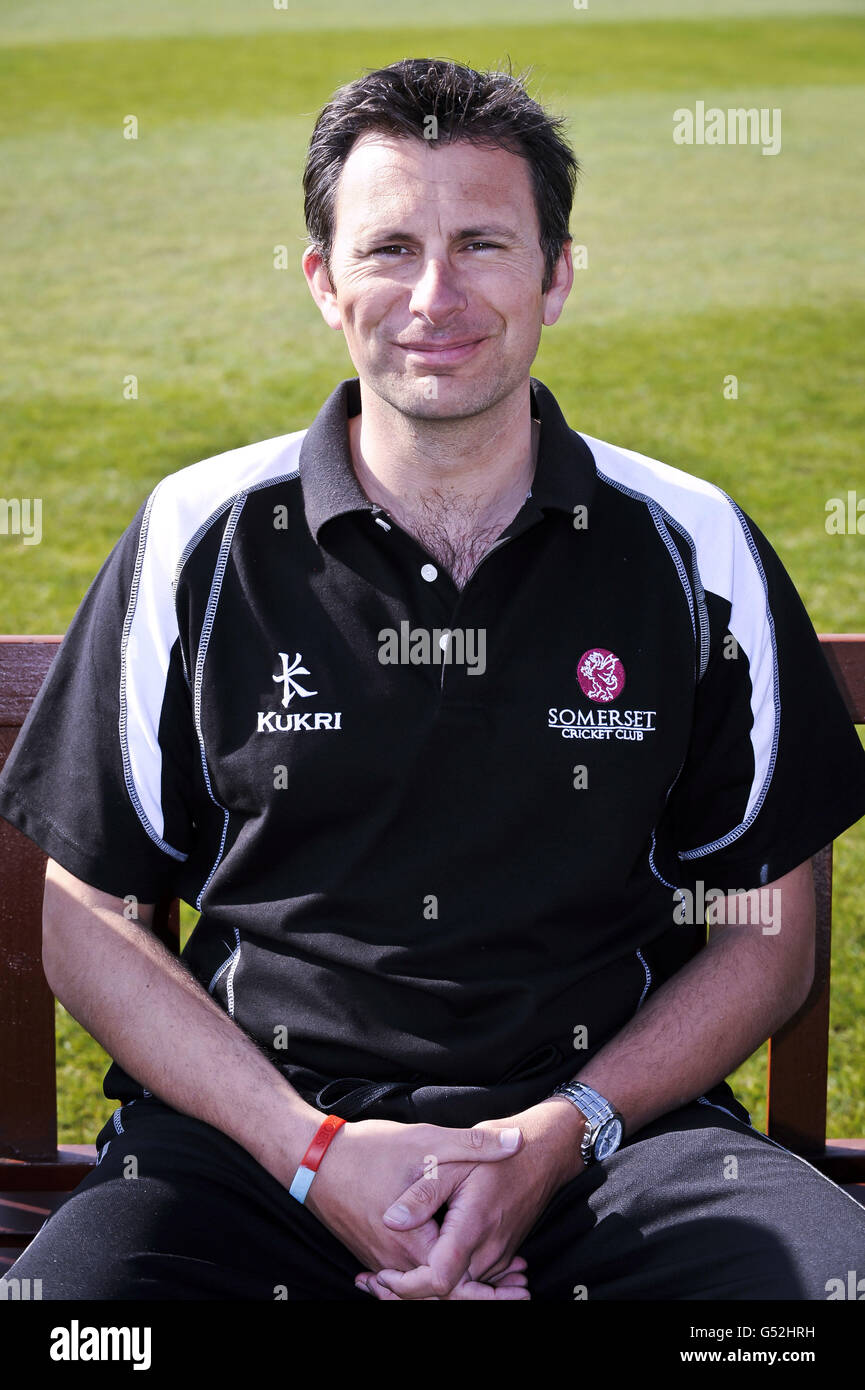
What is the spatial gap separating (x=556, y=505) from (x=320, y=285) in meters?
0.65

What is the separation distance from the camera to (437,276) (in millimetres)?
2521

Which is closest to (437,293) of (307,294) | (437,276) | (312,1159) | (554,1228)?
(437,276)

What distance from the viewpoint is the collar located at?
99.7 inches

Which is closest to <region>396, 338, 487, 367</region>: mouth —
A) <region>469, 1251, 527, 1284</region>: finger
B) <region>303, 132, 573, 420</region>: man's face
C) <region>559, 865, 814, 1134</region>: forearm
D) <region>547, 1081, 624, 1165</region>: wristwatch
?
<region>303, 132, 573, 420</region>: man's face

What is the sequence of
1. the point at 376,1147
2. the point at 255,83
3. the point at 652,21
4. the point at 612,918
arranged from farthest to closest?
the point at 652,21 < the point at 255,83 < the point at 612,918 < the point at 376,1147

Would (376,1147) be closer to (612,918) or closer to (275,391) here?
(612,918)

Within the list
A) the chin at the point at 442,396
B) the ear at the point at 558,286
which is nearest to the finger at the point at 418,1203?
the chin at the point at 442,396

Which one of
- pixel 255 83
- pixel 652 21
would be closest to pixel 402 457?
pixel 255 83

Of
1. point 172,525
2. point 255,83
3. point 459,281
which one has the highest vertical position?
point 255,83

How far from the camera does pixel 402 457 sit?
264 centimetres

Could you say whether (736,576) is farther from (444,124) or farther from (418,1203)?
(418,1203)

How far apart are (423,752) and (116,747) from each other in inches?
19.7

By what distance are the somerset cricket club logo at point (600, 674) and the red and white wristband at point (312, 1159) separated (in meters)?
0.80

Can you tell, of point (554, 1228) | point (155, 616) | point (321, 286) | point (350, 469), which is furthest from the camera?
point (321, 286)
